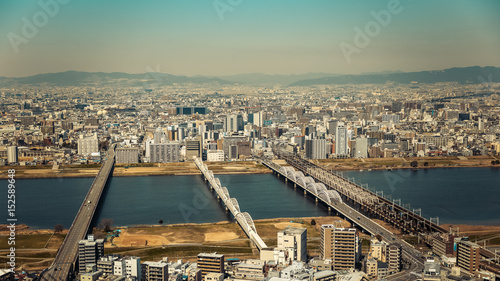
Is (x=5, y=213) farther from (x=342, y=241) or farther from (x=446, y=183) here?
(x=446, y=183)

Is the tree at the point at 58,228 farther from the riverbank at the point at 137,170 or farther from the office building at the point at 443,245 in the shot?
the riverbank at the point at 137,170

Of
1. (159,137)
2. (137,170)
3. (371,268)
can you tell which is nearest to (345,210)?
(371,268)

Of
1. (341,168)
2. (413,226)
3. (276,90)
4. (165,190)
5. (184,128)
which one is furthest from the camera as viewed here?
(276,90)

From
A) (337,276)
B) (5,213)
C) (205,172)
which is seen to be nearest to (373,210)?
(337,276)

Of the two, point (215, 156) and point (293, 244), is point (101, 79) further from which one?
point (293, 244)

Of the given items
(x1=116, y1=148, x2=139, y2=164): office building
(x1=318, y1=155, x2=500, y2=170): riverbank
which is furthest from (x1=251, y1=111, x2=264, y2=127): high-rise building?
(x1=116, y1=148, x2=139, y2=164): office building
